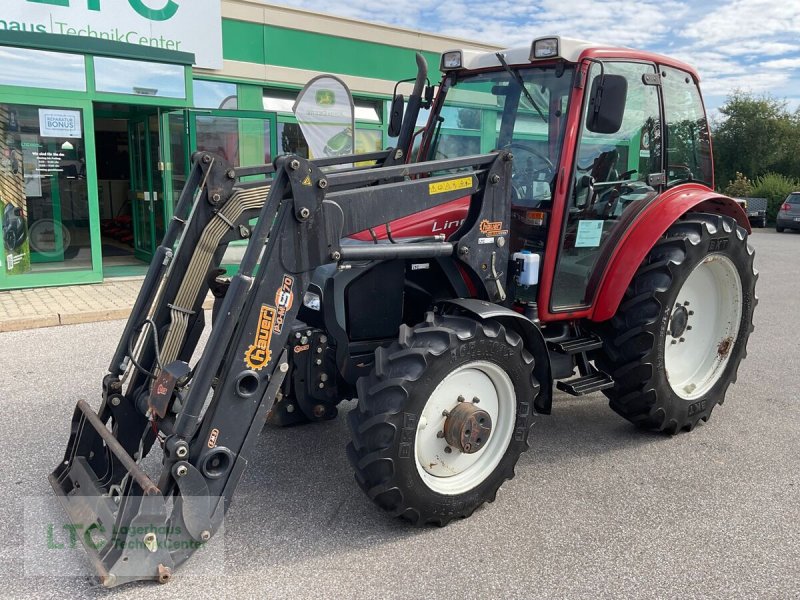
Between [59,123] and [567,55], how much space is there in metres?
7.42

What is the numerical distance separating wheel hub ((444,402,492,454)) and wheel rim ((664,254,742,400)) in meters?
1.83

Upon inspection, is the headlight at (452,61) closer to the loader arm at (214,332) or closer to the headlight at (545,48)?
the headlight at (545,48)

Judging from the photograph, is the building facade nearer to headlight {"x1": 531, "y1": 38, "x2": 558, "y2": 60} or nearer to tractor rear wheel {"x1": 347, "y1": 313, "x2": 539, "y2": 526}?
headlight {"x1": 531, "y1": 38, "x2": 558, "y2": 60}

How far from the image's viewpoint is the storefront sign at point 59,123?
28.6 ft

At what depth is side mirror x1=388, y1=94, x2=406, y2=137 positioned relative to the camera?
4.68 metres

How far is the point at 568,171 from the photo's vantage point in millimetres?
3775

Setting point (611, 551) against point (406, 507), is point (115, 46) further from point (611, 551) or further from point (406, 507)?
point (611, 551)

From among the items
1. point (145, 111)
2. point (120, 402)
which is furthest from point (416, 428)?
point (145, 111)

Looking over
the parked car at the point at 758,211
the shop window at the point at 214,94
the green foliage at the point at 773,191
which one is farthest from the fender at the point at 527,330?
the green foliage at the point at 773,191

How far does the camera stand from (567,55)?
375 cm

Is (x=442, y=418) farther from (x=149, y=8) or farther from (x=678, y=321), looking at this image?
(x=149, y=8)

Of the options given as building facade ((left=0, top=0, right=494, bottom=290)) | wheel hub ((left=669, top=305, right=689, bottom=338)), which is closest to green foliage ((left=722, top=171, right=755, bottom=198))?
building facade ((left=0, top=0, right=494, bottom=290))

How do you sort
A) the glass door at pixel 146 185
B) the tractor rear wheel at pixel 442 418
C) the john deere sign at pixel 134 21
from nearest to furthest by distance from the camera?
the tractor rear wheel at pixel 442 418 → the john deere sign at pixel 134 21 → the glass door at pixel 146 185

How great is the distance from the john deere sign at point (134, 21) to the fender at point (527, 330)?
341 inches
